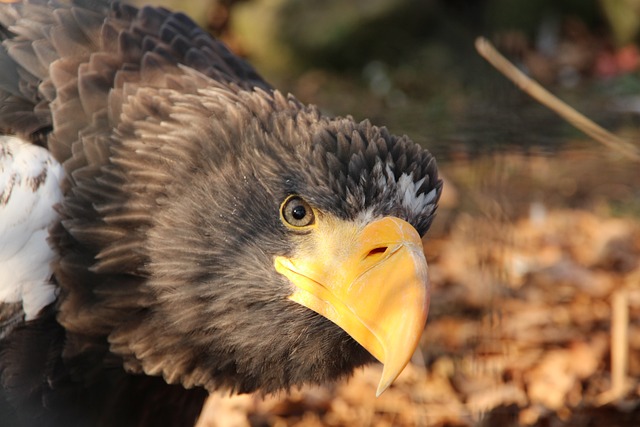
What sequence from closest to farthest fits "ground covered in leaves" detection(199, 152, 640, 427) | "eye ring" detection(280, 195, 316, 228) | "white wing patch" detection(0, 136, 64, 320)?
"eye ring" detection(280, 195, 316, 228)
"white wing patch" detection(0, 136, 64, 320)
"ground covered in leaves" detection(199, 152, 640, 427)

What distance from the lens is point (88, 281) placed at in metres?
2.66

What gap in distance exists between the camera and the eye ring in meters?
A: 2.44

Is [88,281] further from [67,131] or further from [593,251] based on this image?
[593,251]

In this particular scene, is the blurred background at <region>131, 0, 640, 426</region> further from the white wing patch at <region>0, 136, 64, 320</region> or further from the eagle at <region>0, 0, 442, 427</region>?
the white wing patch at <region>0, 136, 64, 320</region>

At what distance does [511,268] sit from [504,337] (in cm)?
81

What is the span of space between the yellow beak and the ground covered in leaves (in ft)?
3.15

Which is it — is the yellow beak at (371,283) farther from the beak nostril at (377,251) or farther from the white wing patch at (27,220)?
the white wing patch at (27,220)

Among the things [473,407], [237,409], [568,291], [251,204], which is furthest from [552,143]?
[251,204]

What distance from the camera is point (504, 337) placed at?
13.3ft

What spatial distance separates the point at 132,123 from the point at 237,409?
1.54 metres

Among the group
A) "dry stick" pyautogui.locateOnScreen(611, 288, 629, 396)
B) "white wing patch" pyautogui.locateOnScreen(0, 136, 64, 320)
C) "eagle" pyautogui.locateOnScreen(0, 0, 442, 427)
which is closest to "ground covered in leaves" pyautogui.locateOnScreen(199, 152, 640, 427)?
Answer: "dry stick" pyautogui.locateOnScreen(611, 288, 629, 396)

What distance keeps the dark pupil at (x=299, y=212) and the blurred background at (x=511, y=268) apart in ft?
2.86

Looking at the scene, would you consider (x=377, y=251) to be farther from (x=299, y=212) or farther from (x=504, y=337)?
(x=504, y=337)

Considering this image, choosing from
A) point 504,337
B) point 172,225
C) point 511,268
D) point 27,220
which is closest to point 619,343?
point 504,337
